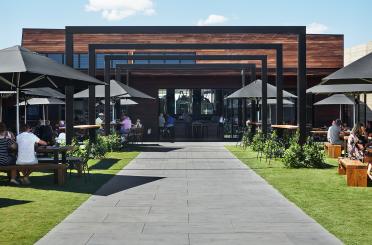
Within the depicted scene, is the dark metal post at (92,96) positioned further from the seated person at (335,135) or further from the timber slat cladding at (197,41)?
the timber slat cladding at (197,41)

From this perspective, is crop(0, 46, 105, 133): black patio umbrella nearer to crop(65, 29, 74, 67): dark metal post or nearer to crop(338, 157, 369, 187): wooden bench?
crop(65, 29, 74, 67): dark metal post

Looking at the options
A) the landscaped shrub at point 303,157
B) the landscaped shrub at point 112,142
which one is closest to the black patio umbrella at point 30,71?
the landscaped shrub at point 303,157

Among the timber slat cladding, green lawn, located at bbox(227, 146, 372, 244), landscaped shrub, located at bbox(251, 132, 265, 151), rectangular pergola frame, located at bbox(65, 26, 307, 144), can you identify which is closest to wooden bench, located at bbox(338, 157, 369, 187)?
green lawn, located at bbox(227, 146, 372, 244)

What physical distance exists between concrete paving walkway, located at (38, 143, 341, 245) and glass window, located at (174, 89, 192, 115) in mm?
20992

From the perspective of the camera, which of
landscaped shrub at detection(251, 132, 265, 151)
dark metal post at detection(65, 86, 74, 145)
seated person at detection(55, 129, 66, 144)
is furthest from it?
landscaped shrub at detection(251, 132, 265, 151)

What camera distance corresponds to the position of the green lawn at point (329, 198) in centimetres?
769

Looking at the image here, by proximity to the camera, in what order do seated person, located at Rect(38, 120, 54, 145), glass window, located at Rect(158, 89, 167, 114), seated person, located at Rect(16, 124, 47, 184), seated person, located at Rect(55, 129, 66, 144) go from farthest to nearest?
glass window, located at Rect(158, 89, 167, 114) → seated person, located at Rect(55, 129, 66, 144) → seated person, located at Rect(38, 120, 54, 145) → seated person, located at Rect(16, 124, 47, 184)

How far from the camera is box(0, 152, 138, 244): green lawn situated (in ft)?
24.7

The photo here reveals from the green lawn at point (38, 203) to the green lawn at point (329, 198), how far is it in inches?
144

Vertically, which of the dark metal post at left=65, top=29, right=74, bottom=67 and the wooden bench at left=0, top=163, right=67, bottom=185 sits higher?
the dark metal post at left=65, top=29, right=74, bottom=67

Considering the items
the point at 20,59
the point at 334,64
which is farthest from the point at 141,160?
the point at 334,64

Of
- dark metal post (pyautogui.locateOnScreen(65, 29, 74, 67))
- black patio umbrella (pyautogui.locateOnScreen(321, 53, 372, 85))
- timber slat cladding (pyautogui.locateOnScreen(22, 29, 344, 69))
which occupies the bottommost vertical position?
black patio umbrella (pyautogui.locateOnScreen(321, 53, 372, 85))

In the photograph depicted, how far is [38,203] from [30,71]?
297 cm

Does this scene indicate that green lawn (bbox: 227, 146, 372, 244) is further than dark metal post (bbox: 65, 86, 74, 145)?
No
